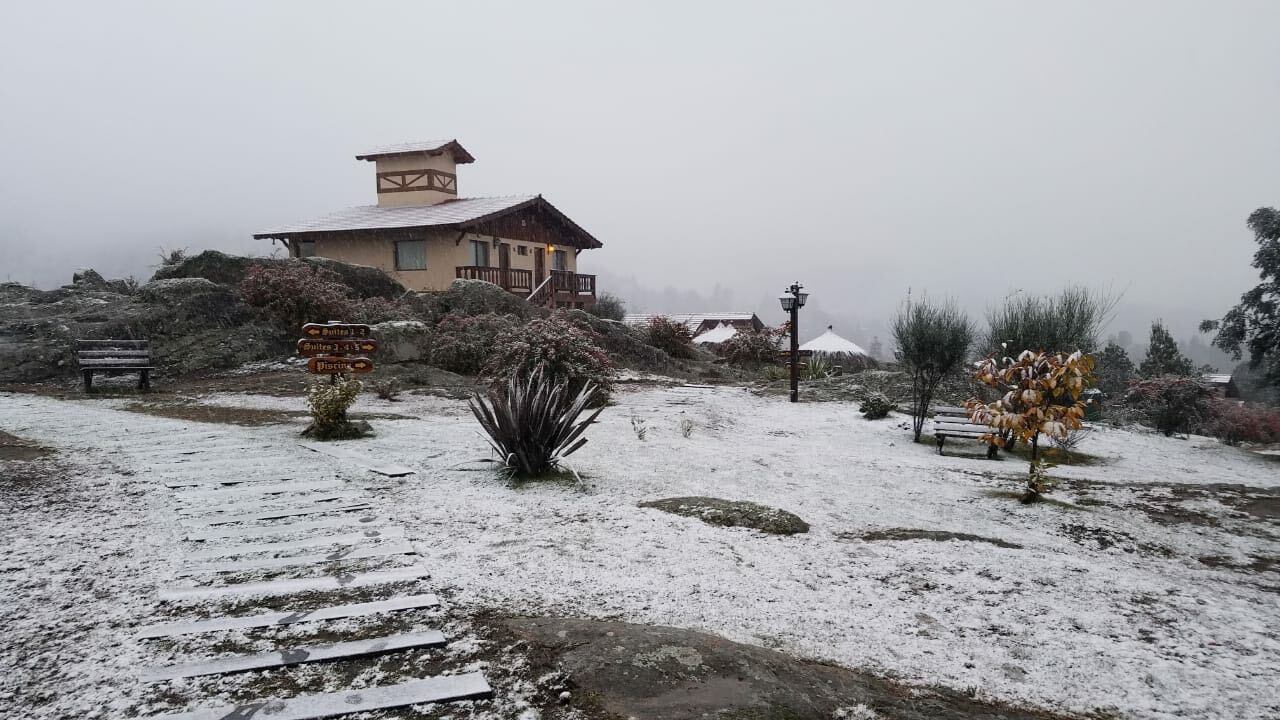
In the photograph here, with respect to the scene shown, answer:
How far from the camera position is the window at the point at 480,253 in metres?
25.4

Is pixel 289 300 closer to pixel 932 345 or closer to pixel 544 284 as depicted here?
pixel 544 284

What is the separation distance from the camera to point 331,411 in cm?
730

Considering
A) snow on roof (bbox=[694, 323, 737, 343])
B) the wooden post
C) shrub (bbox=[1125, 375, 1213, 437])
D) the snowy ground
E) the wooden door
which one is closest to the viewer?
the snowy ground

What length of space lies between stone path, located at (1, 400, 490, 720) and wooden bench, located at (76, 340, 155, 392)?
512 cm

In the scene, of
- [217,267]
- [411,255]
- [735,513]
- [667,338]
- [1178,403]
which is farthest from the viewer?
[411,255]

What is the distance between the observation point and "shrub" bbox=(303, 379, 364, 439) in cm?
727

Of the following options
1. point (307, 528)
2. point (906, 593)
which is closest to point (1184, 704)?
point (906, 593)

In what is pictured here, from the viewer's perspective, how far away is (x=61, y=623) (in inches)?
115

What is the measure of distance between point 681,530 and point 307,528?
2.54m

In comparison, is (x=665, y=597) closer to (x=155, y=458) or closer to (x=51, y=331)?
(x=155, y=458)

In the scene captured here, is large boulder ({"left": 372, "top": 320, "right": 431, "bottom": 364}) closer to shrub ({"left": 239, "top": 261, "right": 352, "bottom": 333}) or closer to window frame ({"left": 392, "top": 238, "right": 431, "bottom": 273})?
shrub ({"left": 239, "top": 261, "right": 352, "bottom": 333})

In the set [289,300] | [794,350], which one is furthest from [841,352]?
[289,300]

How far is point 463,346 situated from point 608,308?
18.3 m

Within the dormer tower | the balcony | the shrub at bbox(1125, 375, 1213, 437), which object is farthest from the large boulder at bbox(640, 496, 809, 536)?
the dormer tower
